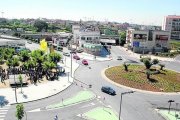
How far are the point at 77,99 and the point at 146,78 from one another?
74.1ft

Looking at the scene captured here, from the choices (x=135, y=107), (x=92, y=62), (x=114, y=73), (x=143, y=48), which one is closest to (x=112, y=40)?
(x=143, y=48)

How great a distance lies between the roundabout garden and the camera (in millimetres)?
59406

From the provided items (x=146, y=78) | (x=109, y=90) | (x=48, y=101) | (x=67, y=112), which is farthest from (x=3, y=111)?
(x=146, y=78)

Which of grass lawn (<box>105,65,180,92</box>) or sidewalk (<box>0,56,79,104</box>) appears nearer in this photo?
sidewalk (<box>0,56,79,104</box>)

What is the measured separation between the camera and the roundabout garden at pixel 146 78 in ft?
195

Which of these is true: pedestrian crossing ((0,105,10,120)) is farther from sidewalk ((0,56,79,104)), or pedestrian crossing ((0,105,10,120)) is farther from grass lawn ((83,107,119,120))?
grass lawn ((83,107,119,120))

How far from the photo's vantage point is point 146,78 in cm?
6412

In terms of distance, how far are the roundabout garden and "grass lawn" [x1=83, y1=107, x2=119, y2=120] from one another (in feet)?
55.1

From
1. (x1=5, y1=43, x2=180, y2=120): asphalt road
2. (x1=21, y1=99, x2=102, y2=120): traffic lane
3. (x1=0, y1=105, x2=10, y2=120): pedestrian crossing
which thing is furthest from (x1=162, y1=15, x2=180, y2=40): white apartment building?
(x1=0, y1=105, x2=10, y2=120): pedestrian crossing

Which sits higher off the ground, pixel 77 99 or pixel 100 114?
pixel 77 99

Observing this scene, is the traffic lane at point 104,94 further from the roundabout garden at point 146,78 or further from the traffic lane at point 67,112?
the traffic lane at point 67,112

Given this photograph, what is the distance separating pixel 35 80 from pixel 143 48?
67.5m

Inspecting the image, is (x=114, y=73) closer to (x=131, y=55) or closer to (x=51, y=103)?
(x=51, y=103)

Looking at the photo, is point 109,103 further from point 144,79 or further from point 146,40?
point 146,40
